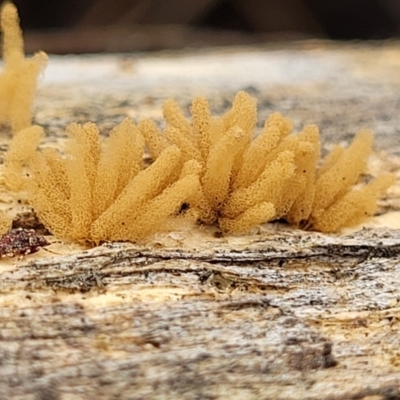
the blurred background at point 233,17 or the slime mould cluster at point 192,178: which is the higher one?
the blurred background at point 233,17

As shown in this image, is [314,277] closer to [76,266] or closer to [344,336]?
[344,336]

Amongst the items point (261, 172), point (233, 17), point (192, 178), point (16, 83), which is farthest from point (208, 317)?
point (233, 17)

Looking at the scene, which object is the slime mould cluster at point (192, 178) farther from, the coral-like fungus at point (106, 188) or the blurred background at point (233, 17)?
the blurred background at point (233, 17)

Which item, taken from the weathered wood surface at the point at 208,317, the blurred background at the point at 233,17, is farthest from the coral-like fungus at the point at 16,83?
the blurred background at the point at 233,17

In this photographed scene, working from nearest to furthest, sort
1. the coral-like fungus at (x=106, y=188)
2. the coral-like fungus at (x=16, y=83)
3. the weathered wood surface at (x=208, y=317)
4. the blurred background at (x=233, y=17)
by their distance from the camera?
the weathered wood surface at (x=208, y=317) → the coral-like fungus at (x=106, y=188) → the coral-like fungus at (x=16, y=83) → the blurred background at (x=233, y=17)

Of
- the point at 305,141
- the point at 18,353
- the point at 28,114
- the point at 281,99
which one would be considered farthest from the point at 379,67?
the point at 18,353

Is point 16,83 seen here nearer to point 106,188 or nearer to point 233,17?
point 106,188

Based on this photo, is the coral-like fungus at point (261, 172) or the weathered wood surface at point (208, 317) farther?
the coral-like fungus at point (261, 172)
